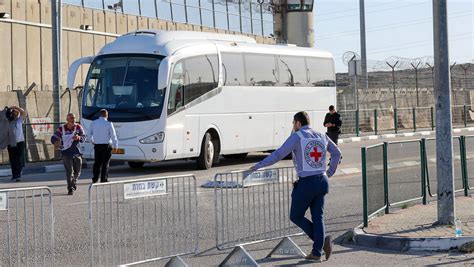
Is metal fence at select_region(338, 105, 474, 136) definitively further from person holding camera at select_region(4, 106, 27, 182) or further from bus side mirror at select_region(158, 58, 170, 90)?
person holding camera at select_region(4, 106, 27, 182)

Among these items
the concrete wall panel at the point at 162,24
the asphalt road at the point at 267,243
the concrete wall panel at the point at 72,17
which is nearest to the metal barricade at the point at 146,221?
the asphalt road at the point at 267,243

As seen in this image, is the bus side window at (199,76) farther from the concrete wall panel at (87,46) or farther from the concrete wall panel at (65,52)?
the concrete wall panel at (87,46)

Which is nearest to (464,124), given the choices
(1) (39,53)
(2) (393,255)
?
(1) (39,53)

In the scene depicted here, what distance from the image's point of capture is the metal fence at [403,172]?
1370 cm

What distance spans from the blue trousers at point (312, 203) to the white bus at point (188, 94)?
1241cm

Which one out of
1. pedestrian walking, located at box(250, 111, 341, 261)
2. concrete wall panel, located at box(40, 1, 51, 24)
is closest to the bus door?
pedestrian walking, located at box(250, 111, 341, 261)

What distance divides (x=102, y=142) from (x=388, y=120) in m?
29.5

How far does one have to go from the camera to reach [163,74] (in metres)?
22.7

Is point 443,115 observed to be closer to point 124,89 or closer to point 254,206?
point 254,206

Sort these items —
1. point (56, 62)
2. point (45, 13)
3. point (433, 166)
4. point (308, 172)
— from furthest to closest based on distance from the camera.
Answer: point (45, 13) < point (56, 62) < point (433, 166) < point (308, 172)

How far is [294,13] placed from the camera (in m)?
57.2

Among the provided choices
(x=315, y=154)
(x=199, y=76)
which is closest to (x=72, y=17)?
(x=199, y=76)

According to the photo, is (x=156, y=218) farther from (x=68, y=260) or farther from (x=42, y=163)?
(x=42, y=163)

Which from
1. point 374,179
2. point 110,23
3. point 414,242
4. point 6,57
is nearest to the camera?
point 414,242
